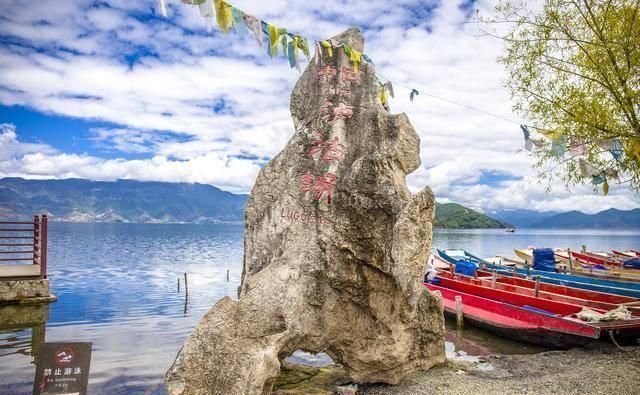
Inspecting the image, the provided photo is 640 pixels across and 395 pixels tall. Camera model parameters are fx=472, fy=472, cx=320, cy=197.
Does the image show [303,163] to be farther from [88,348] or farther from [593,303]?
[593,303]

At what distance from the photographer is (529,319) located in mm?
15078

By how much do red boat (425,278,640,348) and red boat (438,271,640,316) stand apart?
3.01ft

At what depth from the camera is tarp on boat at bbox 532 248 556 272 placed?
28.4 meters

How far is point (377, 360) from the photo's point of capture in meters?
9.70

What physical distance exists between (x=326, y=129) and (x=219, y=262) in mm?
41213

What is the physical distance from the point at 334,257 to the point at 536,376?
5872mm

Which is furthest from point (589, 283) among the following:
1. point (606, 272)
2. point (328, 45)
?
point (328, 45)

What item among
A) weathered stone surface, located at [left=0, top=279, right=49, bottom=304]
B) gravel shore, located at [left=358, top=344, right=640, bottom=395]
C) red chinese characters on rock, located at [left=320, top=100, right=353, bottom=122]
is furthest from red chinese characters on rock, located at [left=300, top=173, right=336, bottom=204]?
weathered stone surface, located at [left=0, top=279, right=49, bottom=304]

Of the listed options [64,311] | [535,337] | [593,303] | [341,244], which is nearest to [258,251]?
[341,244]

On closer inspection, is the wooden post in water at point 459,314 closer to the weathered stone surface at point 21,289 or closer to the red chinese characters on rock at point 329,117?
the red chinese characters on rock at point 329,117

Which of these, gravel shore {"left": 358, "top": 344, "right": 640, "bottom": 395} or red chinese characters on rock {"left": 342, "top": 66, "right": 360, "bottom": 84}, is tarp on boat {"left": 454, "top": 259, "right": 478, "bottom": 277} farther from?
red chinese characters on rock {"left": 342, "top": 66, "right": 360, "bottom": 84}

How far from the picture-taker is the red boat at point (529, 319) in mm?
12992

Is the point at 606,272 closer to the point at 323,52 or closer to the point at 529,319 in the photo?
the point at 529,319

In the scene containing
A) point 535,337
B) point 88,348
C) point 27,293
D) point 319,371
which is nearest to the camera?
point 88,348
